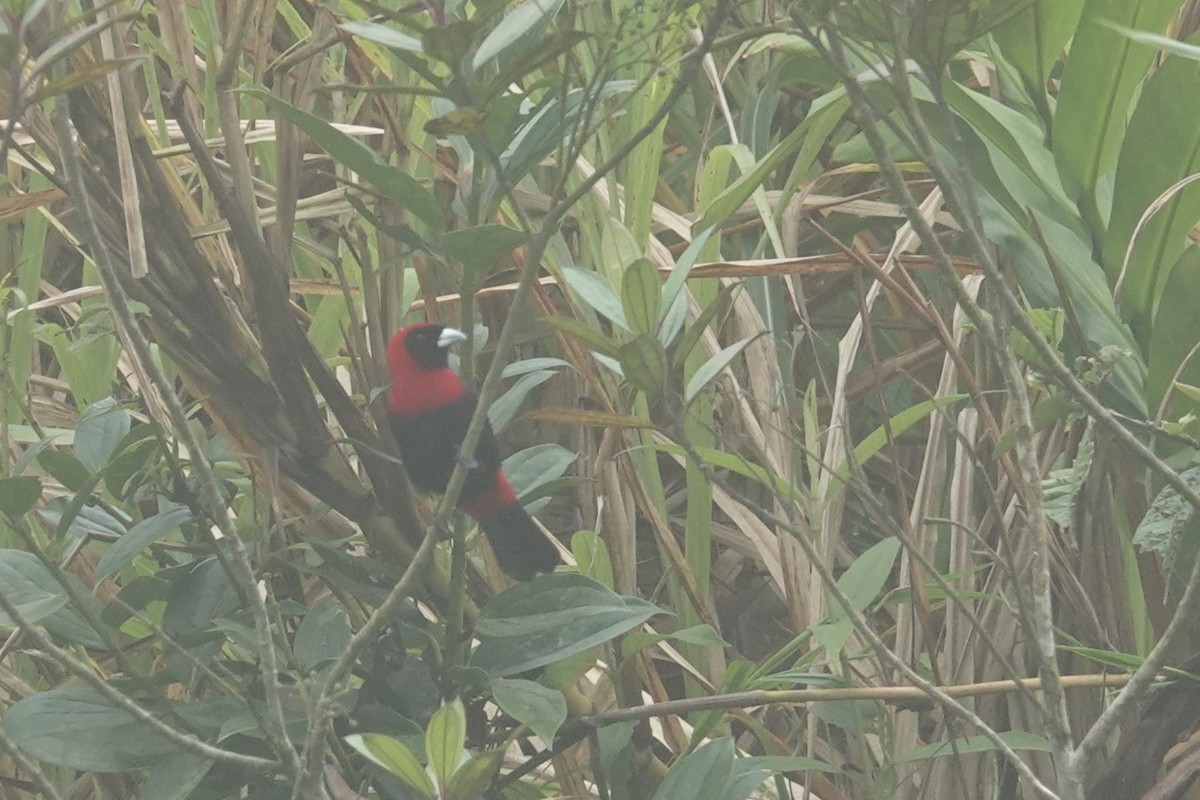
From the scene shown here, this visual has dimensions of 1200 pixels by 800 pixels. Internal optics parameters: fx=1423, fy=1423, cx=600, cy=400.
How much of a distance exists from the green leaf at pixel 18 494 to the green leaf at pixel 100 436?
134mm

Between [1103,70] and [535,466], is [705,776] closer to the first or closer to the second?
[535,466]

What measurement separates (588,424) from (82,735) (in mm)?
438

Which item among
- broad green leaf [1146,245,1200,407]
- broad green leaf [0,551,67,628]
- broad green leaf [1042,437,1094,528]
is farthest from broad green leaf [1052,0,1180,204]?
broad green leaf [0,551,67,628]

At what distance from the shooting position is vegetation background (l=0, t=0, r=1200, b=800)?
2.62ft

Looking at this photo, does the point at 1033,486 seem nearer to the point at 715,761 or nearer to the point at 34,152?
the point at 715,761

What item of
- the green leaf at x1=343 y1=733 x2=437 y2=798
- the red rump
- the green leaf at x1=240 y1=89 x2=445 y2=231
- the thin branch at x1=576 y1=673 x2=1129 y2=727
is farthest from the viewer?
the red rump

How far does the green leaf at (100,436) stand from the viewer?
1.13 m

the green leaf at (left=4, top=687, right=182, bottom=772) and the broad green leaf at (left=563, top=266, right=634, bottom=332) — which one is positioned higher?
the broad green leaf at (left=563, top=266, right=634, bottom=332)

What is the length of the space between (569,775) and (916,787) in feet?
1.13

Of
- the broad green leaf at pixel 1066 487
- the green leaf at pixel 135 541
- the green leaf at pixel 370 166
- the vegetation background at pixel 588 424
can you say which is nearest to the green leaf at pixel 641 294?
the vegetation background at pixel 588 424

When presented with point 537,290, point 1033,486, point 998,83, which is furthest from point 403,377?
point 1033,486

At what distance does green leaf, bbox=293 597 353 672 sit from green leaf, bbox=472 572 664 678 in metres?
0.10

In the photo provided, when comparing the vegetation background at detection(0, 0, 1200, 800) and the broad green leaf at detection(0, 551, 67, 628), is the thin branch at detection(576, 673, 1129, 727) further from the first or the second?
the broad green leaf at detection(0, 551, 67, 628)

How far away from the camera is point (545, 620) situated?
1.07 meters
